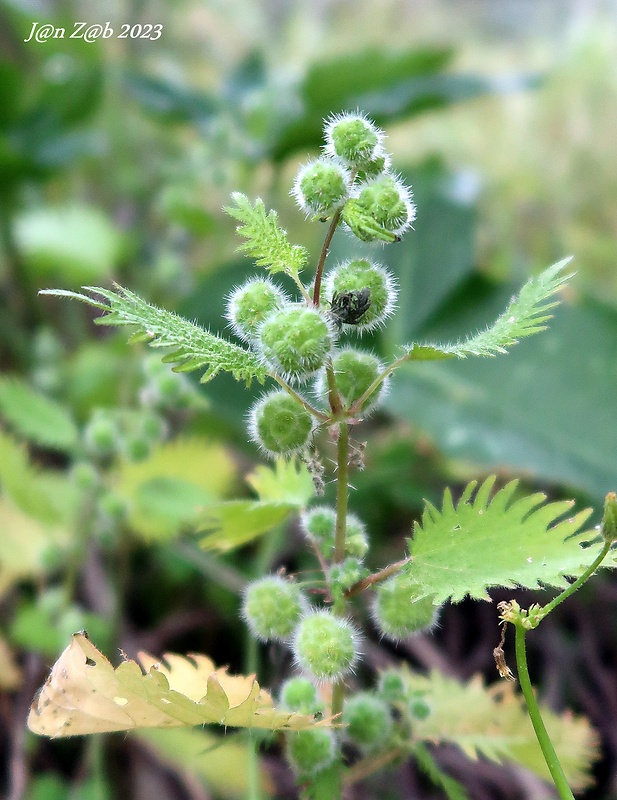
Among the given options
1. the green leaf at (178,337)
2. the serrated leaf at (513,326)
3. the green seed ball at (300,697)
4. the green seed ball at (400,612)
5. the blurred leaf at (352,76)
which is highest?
the blurred leaf at (352,76)

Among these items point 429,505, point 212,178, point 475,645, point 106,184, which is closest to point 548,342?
point 475,645

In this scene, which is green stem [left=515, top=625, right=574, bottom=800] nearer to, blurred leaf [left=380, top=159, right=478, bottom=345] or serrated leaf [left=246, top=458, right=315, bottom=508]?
serrated leaf [left=246, top=458, right=315, bottom=508]

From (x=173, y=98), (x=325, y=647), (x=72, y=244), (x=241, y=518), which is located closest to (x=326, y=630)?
(x=325, y=647)

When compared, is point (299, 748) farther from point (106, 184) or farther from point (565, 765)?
point (106, 184)

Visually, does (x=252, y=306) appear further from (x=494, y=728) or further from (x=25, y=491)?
(x=25, y=491)

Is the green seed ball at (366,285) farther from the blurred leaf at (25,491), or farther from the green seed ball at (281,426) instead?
the blurred leaf at (25,491)

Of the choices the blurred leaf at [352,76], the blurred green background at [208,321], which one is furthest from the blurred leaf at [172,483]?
the blurred leaf at [352,76]

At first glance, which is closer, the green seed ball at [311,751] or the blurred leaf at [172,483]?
the green seed ball at [311,751]
